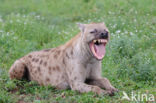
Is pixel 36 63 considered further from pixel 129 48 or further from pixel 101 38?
pixel 129 48

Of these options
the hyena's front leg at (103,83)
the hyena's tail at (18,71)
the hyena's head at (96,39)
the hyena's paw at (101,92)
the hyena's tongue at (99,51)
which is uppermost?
the hyena's head at (96,39)

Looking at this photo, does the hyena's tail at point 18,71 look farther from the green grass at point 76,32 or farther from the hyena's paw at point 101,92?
the hyena's paw at point 101,92

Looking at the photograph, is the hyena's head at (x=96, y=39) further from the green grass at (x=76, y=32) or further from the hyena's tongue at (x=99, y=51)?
the green grass at (x=76, y=32)

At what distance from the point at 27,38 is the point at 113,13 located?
2238mm

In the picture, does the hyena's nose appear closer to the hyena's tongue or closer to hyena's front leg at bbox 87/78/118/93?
the hyena's tongue

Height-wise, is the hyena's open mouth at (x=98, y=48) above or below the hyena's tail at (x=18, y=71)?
above

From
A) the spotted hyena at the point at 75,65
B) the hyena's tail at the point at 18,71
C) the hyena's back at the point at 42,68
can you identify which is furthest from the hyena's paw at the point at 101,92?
the hyena's tail at the point at 18,71

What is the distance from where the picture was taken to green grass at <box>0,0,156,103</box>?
5.23 m

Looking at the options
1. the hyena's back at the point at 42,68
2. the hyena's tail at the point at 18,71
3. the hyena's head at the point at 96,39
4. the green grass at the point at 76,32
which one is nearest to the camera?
the hyena's head at the point at 96,39

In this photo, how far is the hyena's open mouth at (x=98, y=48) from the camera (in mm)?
5070

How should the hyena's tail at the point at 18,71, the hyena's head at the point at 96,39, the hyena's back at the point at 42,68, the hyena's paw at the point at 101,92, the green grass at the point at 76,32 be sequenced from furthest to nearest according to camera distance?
the hyena's tail at the point at 18,71
the hyena's back at the point at 42,68
the green grass at the point at 76,32
the hyena's head at the point at 96,39
the hyena's paw at the point at 101,92

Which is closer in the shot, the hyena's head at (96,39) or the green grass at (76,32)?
the hyena's head at (96,39)

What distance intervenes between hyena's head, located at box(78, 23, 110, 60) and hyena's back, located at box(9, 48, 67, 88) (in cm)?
60

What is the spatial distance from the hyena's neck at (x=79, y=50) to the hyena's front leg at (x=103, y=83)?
36 cm
